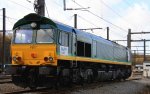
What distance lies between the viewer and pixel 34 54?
2062cm

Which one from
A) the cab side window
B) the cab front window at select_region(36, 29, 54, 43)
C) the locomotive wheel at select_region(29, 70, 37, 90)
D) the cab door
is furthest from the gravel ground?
the cab front window at select_region(36, 29, 54, 43)

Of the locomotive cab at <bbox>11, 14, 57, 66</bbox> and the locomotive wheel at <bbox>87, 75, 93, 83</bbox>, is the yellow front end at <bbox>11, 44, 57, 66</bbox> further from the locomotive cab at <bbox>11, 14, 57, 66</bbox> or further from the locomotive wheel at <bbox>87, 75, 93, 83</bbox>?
the locomotive wheel at <bbox>87, 75, 93, 83</bbox>

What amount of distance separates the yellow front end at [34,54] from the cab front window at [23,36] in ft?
0.93

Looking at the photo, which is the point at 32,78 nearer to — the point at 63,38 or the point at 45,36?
the point at 45,36

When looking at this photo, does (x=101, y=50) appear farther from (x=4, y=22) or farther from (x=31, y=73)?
(x=4, y=22)

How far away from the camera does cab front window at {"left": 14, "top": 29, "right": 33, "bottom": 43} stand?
2112 cm

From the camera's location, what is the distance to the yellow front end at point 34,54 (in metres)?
20.3

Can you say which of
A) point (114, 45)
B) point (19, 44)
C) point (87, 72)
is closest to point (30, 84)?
point (19, 44)

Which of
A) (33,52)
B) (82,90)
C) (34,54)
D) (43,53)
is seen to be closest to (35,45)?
(33,52)

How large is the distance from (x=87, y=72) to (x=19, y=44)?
6581mm

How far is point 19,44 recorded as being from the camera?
2116cm

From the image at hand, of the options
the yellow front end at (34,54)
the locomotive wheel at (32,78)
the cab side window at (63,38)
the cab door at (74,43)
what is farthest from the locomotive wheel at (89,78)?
the yellow front end at (34,54)

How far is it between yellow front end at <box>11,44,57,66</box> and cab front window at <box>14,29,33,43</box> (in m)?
0.28

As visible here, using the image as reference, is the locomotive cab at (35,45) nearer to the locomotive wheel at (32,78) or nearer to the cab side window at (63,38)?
the locomotive wheel at (32,78)
